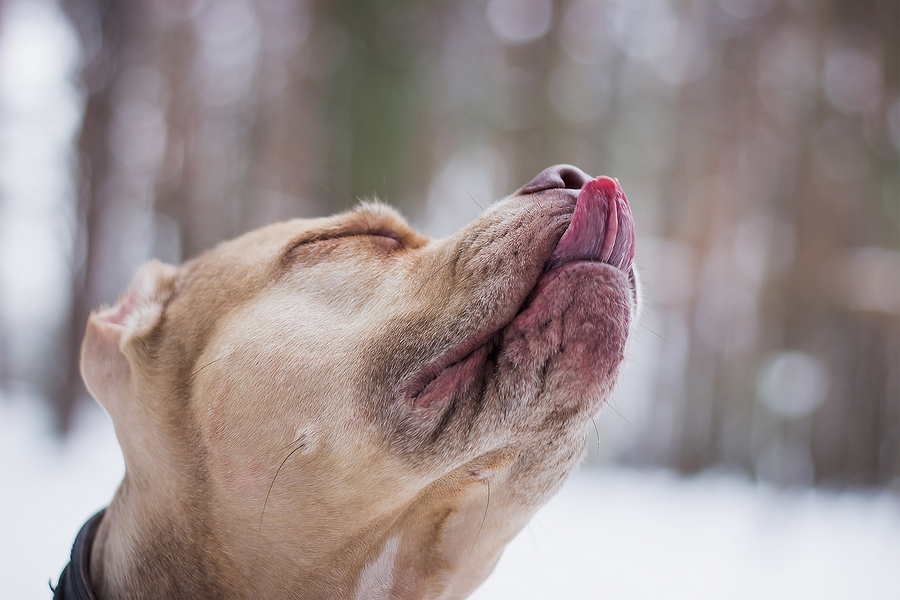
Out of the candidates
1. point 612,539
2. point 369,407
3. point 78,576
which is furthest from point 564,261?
point 612,539

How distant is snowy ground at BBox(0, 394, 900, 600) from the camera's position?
248 cm

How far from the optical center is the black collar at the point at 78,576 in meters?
1.49

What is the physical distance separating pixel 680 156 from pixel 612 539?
515 centimetres

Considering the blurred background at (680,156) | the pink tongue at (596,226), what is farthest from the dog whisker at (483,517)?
the blurred background at (680,156)

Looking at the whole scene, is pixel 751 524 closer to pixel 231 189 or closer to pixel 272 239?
pixel 272 239

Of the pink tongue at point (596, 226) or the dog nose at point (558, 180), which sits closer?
the pink tongue at point (596, 226)

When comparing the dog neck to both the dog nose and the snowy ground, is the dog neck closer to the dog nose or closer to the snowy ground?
the snowy ground

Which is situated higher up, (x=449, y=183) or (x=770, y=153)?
(x=770, y=153)

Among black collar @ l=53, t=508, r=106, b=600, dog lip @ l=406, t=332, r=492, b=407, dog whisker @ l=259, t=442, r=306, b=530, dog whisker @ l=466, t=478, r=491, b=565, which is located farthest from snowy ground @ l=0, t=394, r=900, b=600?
dog whisker @ l=259, t=442, r=306, b=530

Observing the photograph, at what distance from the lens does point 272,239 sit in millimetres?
1780

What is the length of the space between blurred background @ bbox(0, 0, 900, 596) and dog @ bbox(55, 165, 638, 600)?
4306 millimetres

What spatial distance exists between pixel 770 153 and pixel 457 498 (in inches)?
280

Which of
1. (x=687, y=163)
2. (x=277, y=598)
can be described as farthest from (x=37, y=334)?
(x=687, y=163)

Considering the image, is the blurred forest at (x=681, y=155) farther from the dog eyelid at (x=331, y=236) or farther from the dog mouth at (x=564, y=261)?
the dog mouth at (x=564, y=261)
